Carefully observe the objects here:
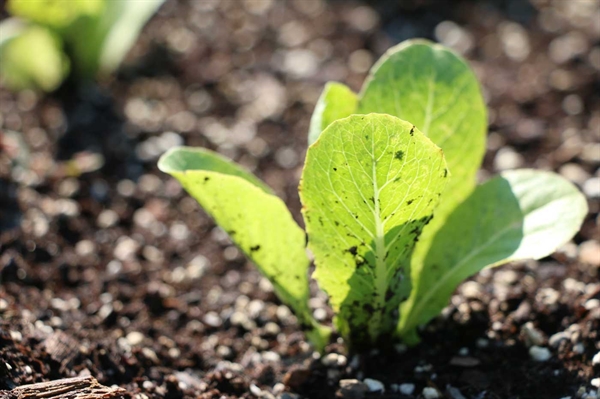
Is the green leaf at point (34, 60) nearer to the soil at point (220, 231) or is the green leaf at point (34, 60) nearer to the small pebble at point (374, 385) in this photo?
the soil at point (220, 231)

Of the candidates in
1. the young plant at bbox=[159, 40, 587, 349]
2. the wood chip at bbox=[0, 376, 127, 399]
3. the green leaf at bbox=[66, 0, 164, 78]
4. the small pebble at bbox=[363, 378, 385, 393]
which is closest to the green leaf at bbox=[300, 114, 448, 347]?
the young plant at bbox=[159, 40, 587, 349]

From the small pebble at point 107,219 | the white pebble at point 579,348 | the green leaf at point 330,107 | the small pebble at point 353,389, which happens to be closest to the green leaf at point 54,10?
the small pebble at point 107,219

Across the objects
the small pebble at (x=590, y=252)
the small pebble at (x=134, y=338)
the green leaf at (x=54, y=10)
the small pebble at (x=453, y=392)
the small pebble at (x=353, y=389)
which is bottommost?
the small pebble at (x=134, y=338)

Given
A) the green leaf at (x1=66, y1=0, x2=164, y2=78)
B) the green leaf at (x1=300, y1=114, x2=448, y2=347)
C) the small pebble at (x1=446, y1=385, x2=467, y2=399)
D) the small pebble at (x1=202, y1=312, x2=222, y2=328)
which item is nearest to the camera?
the green leaf at (x1=300, y1=114, x2=448, y2=347)

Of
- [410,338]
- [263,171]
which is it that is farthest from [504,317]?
[263,171]

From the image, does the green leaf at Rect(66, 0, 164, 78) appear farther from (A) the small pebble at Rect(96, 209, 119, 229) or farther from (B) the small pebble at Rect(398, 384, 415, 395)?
(B) the small pebble at Rect(398, 384, 415, 395)

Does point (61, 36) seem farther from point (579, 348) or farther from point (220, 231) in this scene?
point (579, 348)

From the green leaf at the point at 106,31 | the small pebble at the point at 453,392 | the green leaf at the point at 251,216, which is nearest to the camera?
the green leaf at the point at 251,216
